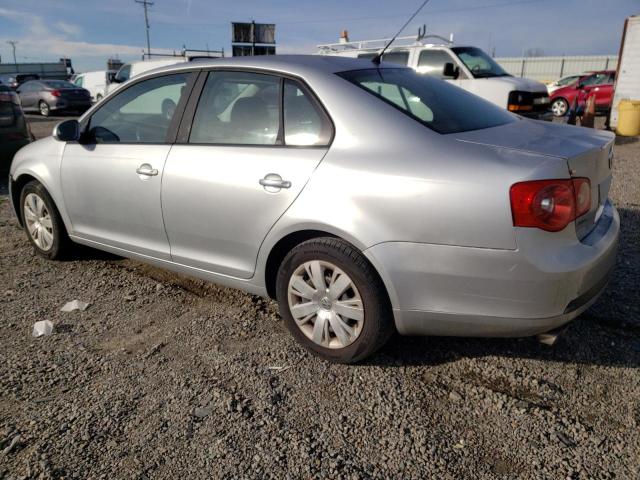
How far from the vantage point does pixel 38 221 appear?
171 inches

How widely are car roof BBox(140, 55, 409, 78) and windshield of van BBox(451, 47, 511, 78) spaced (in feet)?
25.2

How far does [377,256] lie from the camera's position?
2.43 meters

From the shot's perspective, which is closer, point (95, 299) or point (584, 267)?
point (584, 267)

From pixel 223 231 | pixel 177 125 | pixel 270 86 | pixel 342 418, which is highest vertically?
pixel 270 86

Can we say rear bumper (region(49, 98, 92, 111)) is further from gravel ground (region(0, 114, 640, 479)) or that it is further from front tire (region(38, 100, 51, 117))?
gravel ground (region(0, 114, 640, 479))

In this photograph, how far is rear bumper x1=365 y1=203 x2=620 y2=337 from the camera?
7.20ft

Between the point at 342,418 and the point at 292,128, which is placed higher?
the point at 292,128


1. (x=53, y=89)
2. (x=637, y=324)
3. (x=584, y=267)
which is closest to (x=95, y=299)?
(x=584, y=267)

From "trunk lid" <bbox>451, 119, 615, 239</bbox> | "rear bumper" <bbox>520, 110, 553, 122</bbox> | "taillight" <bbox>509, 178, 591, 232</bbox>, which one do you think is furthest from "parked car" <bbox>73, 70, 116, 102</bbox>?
"taillight" <bbox>509, 178, 591, 232</bbox>

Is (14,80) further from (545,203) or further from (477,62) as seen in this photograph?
(545,203)

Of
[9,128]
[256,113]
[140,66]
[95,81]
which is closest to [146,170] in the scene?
[256,113]

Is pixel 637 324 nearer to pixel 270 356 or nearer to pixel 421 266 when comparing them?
pixel 421 266

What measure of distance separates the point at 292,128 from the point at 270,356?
1292mm

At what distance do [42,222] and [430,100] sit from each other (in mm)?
3322
